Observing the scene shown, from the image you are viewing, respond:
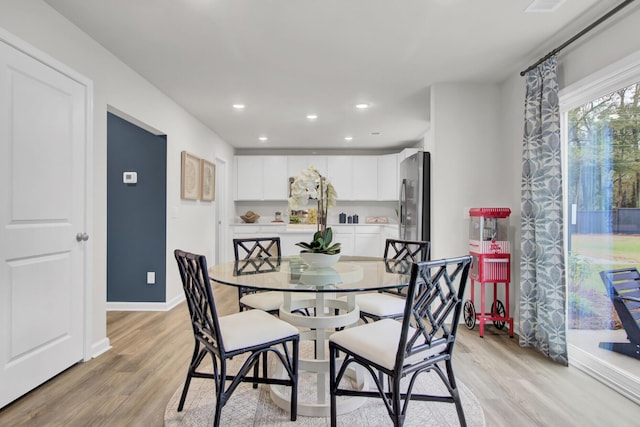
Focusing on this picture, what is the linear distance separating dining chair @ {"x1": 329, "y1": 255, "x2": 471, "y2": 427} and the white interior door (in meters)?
1.80

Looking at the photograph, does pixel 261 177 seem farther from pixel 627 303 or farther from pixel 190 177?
pixel 627 303

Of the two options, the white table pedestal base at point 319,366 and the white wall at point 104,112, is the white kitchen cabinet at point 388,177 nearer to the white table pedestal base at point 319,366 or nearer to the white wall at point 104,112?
the white wall at point 104,112

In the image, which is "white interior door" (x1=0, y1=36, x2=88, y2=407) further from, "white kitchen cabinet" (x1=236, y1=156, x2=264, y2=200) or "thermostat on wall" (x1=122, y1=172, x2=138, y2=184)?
"white kitchen cabinet" (x1=236, y1=156, x2=264, y2=200)

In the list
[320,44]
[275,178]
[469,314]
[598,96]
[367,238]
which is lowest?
[469,314]

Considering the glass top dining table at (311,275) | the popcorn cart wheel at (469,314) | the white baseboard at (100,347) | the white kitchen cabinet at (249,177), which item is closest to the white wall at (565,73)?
the popcorn cart wheel at (469,314)

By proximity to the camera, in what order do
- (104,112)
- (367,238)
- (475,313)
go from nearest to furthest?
(104,112) < (475,313) < (367,238)

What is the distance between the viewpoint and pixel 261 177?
7105 mm

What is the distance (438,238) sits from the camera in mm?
3666

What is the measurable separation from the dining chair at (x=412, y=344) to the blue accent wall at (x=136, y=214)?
9.55 ft

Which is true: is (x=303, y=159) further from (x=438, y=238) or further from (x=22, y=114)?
(x=22, y=114)

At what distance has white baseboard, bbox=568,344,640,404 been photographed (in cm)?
217

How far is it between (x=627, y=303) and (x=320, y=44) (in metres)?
2.68

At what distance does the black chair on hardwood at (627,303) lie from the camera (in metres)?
2.23

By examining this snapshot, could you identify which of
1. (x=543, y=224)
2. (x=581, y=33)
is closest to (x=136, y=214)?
(x=543, y=224)
